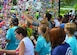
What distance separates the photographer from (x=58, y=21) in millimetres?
10102

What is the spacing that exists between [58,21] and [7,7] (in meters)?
3.05

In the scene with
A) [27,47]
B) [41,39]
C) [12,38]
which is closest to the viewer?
[27,47]

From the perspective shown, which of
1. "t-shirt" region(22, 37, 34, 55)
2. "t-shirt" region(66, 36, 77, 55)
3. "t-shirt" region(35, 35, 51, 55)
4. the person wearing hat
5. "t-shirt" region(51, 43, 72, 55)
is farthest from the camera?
the person wearing hat

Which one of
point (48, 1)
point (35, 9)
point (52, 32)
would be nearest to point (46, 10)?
point (48, 1)

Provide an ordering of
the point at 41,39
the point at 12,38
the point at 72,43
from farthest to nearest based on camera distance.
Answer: the point at 12,38, the point at 41,39, the point at 72,43

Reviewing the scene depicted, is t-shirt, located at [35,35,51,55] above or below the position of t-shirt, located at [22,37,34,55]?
below

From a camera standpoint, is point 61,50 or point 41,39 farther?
point 41,39

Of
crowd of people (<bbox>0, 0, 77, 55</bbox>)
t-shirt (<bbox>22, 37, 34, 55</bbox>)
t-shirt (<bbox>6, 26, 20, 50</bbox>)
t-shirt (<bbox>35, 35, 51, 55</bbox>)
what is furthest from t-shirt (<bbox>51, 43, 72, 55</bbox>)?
t-shirt (<bbox>6, 26, 20, 50</bbox>)

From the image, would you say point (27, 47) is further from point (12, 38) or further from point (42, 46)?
point (12, 38)

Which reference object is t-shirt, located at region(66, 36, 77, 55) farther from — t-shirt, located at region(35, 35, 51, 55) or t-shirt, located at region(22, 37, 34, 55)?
t-shirt, located at region(22, 37, 34, 55)

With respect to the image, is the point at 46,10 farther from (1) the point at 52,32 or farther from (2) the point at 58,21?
(1) the point at 52,32

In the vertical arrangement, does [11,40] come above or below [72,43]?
below

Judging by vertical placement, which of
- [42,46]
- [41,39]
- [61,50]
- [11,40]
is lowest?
[11,40]

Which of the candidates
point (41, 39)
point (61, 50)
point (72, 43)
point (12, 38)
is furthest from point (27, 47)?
point (12, 38)
